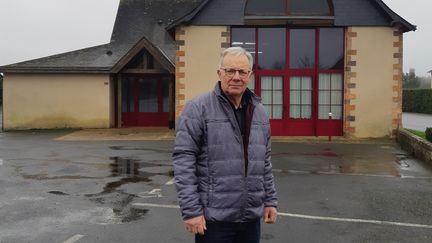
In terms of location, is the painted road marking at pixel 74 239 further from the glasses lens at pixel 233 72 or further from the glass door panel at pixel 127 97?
the glass door panel at pixel 127 97

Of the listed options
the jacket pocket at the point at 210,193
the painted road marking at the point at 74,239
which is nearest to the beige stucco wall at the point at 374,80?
the painted road marking at the point at 74,239

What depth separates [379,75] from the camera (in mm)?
18406

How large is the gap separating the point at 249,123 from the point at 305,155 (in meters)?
10.6

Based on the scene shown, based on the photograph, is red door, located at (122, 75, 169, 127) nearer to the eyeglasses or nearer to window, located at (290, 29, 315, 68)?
window, located at (290, 29, 315, 68)

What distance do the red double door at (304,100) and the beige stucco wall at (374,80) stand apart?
0.68 meters

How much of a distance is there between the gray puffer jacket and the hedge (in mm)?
40599

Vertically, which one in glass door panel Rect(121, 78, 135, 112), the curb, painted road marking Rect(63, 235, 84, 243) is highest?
glass door panel Rect(121, 78, 135, 112)

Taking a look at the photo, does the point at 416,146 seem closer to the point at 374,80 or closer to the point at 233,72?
the point at 374,80

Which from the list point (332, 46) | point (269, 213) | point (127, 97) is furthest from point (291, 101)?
point (269, 213)

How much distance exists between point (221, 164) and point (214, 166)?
46mm

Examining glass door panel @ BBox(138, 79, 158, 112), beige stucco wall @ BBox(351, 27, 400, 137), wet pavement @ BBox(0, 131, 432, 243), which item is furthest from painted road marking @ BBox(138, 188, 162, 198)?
glass door panel @ BBox(138, 79, 158, 112)

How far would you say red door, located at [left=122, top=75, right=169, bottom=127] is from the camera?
79.0 ft

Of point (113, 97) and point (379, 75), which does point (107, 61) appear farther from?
point (379, 75)

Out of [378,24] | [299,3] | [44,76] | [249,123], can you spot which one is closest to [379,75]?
[378,24]
